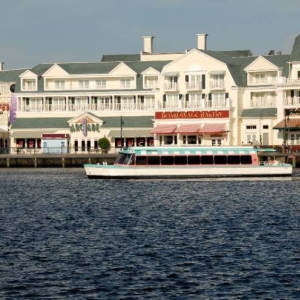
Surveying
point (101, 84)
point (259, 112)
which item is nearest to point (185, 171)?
point (259, 112)

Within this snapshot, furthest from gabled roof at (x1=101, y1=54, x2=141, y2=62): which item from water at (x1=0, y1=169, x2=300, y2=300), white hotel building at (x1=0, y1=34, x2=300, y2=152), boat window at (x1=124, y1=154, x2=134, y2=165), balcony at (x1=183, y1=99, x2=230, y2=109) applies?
water at (x1=0, y1=169, x2=300, y2=300)

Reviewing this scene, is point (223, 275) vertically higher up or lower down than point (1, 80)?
lower down

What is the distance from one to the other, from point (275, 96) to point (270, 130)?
5162 millimetres

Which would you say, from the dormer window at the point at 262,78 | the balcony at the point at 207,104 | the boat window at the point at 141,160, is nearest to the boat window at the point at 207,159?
the boat window at the point at 141,160

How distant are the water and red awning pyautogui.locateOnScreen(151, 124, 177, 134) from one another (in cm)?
5553

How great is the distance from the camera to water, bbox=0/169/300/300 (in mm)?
38291

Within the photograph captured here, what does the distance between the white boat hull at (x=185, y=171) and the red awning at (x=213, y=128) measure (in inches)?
1446

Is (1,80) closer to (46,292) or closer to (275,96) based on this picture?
(275,96)

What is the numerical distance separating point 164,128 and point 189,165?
4006 centimetres

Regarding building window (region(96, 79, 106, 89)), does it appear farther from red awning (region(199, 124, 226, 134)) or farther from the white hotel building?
red awning (region(199, 124, 226, 134))

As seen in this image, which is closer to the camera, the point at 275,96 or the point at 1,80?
the point at 275,96

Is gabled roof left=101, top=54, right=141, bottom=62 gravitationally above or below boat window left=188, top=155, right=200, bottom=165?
above

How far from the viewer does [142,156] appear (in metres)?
100

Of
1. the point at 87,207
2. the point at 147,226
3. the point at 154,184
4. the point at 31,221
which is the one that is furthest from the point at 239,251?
the point at 154,184
